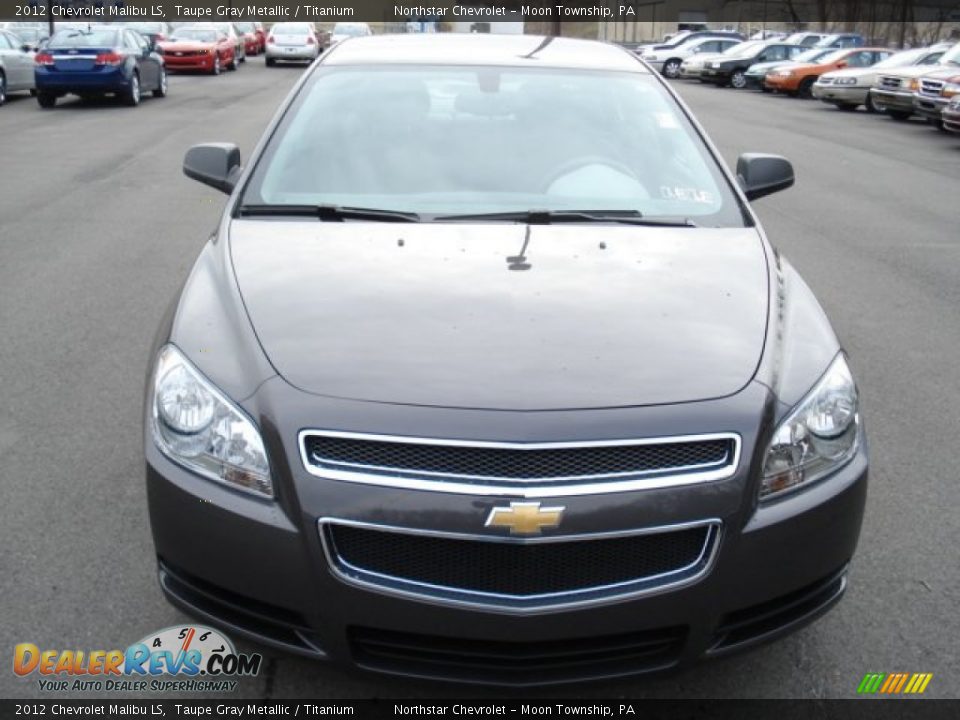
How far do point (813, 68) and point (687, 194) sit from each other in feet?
92.6

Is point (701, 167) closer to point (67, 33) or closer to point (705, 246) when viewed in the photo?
point (705, 246)

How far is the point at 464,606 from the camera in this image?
2410mm

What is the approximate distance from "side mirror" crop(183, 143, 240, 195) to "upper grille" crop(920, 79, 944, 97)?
59.7 feet

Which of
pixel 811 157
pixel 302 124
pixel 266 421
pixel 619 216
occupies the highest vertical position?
pixel 302 124

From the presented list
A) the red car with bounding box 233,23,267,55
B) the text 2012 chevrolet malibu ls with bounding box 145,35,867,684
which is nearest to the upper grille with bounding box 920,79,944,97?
the text 2012 chevrolet malibu ls with bounding box 145,35,867,684

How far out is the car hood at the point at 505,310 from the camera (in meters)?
2.60

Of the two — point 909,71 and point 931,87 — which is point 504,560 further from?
point 909,71

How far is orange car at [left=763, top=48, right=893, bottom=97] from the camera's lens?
28969 millimetres

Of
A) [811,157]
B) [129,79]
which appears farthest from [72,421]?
[129,79]

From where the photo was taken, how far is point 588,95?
4.44 metres

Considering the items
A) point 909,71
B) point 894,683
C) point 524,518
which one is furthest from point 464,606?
point 909,71

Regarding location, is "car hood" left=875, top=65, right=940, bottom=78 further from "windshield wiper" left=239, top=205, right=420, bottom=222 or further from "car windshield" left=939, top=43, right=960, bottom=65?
"windshield wiper" left=239, top=205, right=420, bottom=222

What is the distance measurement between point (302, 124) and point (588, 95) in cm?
119

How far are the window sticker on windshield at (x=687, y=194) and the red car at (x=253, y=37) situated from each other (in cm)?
4504
